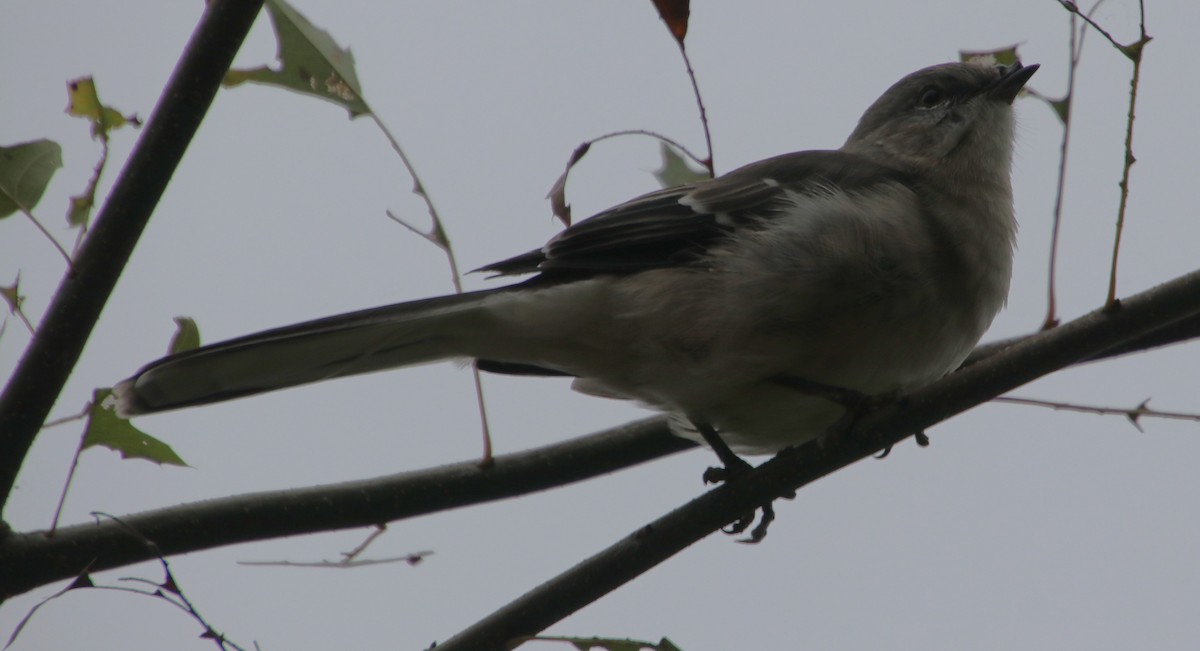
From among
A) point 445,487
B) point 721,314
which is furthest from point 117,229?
point 721,314

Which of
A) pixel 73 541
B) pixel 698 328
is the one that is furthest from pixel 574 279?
pixel 73 541

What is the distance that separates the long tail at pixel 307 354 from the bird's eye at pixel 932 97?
2303 millimetres

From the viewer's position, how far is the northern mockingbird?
3.36 meters

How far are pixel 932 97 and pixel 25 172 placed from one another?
362 centimetres

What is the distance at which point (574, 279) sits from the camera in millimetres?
3709

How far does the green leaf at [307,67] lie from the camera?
111 inches

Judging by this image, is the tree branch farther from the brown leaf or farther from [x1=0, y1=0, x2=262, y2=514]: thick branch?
the brown leaf

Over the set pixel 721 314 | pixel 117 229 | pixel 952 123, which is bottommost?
pixel 117 229

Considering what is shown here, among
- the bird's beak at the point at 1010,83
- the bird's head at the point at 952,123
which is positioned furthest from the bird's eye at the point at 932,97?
the bird's beak at the point at 1010,83

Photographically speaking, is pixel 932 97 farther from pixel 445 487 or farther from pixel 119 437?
pixel 119 437

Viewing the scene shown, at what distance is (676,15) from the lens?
257cm

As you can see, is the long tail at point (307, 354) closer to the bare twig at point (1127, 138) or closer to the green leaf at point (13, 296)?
the green leaf at point (13, 296)

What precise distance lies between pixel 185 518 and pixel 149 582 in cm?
50

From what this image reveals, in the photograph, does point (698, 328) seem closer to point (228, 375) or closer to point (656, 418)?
point (656, 418)
